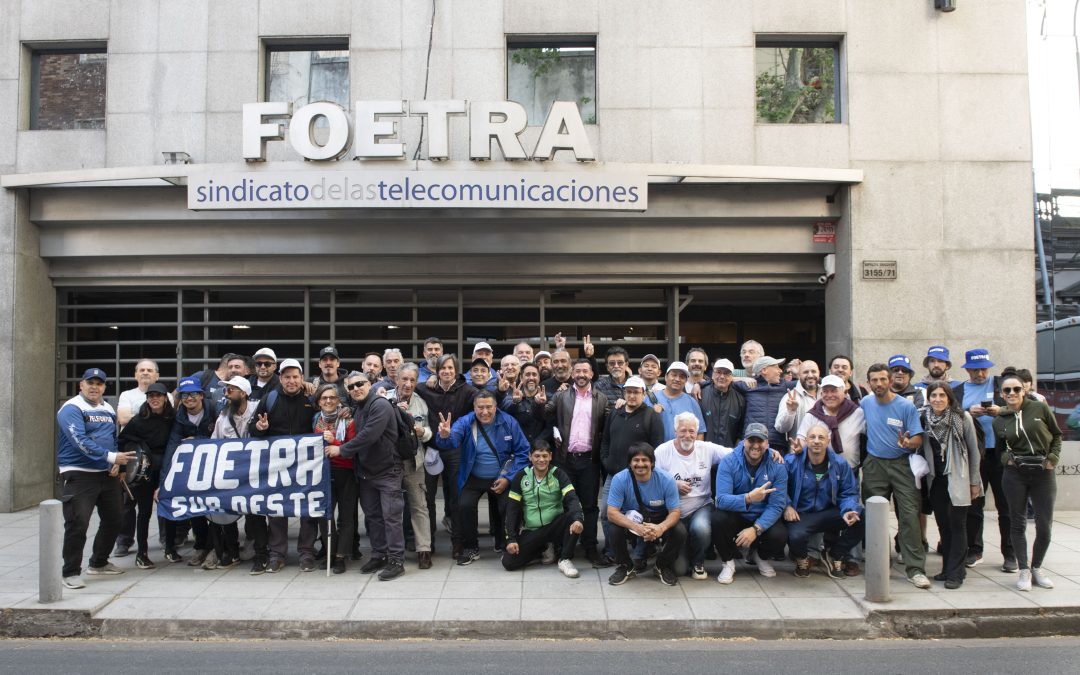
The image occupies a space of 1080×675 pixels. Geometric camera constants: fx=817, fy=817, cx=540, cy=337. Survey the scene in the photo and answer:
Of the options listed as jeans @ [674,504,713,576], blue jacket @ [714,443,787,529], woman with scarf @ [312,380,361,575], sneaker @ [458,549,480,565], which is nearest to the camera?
blue jacket @ [714,443,787,529]

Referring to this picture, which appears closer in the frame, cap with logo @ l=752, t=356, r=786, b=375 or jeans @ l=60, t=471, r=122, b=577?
jeans @ l=60, t=471, r=122, b=577

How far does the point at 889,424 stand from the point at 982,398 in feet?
5.48

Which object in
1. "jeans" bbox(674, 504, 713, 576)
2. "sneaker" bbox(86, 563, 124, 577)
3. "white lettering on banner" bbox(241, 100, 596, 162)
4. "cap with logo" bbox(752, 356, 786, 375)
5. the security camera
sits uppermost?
"white lettering on banner" bbox(241, 100, 596, 162)

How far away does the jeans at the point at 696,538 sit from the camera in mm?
7539

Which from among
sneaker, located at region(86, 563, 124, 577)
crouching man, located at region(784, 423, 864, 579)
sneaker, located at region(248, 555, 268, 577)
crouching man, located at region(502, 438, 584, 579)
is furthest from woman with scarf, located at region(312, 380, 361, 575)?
crouching man, located at region(784, 423, 864, 579)

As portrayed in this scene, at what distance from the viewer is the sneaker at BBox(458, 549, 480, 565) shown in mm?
8180

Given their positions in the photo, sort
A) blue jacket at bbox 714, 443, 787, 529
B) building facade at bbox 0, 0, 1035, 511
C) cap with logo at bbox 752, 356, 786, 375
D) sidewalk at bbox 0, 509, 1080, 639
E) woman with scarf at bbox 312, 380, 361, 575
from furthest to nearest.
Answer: building facade at bbox 0, 0, 1035, 511 → cap with logo at bbox 752, 356, 786, 375 → woman with scarf at bbox 312, 380, 361, 575 → blue jacket at bbox 714, 443, 787, 529 → sidewalk at bbox 0, 509, 1080, 639

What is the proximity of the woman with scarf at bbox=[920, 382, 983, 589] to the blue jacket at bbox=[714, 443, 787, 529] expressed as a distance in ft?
4.44

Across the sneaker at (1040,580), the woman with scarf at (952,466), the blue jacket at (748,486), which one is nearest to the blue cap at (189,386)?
the blue jacket at (748,486)

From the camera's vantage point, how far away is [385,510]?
7.68 m

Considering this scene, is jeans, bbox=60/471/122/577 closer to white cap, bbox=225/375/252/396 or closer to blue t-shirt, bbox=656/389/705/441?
white cap, bbox=225/375/252/396

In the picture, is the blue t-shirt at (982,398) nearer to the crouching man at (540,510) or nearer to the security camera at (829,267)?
the security camera at (829,267)

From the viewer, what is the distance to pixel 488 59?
1153 centimetres

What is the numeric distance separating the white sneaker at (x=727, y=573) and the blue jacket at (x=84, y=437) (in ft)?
18.7
